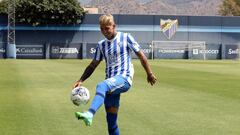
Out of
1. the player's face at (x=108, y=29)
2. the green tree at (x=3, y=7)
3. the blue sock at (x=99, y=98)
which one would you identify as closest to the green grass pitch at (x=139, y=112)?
the blue sock at (x=99, y=98)

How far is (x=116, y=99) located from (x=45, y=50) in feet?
183

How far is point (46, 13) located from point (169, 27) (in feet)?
50.0

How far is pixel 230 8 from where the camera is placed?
4990 inches

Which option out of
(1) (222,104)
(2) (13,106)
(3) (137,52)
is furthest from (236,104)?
(3) (137,52)

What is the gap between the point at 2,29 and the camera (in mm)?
65750

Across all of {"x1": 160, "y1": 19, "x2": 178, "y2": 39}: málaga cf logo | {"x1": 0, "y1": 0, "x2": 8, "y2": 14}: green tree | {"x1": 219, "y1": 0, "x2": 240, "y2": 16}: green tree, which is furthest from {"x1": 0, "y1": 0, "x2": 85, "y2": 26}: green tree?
{"x1": 219, "y1": 0, "x2": 240, "y2": 16}: green tree

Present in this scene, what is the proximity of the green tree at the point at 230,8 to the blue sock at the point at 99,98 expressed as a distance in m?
119

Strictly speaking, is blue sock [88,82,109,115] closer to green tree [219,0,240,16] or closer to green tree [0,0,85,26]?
green tree [0,0,85,26]

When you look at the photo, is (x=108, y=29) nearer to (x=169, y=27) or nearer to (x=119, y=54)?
(x=119, y=54)

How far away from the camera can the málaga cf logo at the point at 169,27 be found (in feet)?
229

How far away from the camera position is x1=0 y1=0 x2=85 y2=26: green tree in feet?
218

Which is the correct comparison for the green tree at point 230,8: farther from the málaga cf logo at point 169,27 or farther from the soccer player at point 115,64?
the soccer player at point 115,64

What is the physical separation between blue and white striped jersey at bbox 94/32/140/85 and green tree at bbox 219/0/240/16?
4644 inches

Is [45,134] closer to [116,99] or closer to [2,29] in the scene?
[116,99]
